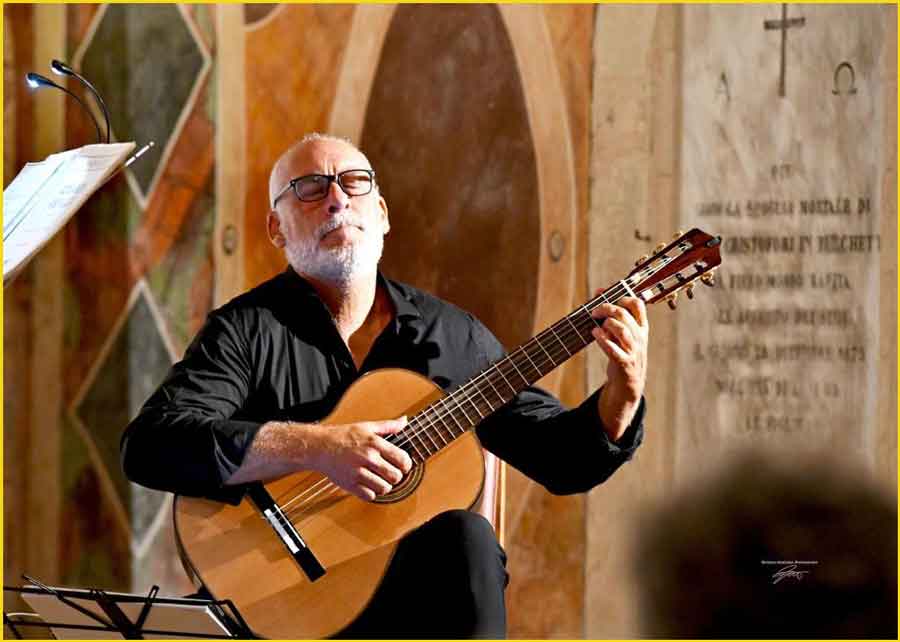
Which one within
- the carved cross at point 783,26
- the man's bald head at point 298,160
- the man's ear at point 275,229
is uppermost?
the carved cross at point 783,26

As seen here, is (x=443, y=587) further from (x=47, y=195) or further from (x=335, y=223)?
(x=47, y=195)

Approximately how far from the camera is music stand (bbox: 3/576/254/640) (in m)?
2.54

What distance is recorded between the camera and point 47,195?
2.78 meters

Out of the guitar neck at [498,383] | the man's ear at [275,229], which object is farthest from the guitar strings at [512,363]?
the man's ear at [275,229]

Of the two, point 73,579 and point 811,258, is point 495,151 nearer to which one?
point 811,258

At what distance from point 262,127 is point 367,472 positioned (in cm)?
208

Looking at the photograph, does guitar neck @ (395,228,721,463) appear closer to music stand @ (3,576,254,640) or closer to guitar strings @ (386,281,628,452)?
guitar strings @ (386,281,628,452)

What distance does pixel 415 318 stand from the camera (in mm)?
3174

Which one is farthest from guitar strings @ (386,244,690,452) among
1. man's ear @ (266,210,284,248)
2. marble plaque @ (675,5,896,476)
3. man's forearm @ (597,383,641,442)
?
marble plaque @ (675,5,896,476)

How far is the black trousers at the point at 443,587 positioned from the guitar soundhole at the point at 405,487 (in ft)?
0.29

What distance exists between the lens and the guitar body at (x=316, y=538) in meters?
2.83

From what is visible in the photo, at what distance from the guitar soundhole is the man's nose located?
0.66m

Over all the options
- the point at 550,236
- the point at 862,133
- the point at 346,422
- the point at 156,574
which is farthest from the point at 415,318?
the point at 156,574

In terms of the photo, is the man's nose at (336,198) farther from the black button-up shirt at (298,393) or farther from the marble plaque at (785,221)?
the marble plaque at (785,221)
